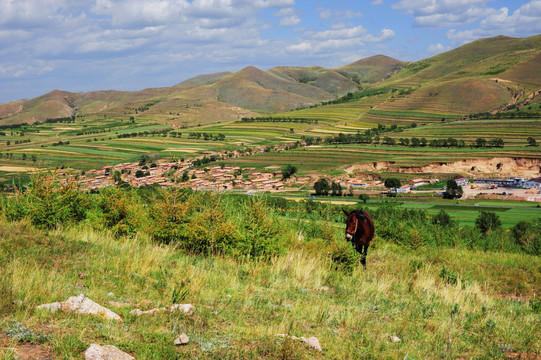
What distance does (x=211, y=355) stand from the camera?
4.68 m

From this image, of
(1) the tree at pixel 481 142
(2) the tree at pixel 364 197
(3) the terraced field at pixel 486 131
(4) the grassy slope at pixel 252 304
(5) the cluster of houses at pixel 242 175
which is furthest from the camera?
(3) the terraced field at pixel 486 131

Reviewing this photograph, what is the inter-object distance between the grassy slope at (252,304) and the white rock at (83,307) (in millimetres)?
178

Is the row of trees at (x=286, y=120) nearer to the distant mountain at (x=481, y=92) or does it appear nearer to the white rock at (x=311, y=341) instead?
the distant mountain at (x=481, y=92)

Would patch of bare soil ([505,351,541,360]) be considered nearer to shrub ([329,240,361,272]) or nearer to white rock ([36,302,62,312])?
shrub ([329,240,361,272])

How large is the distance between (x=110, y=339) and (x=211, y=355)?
4.11ft

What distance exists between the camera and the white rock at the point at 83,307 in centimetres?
537

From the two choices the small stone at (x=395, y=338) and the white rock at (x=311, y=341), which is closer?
the white rock at (x=311, y=341)

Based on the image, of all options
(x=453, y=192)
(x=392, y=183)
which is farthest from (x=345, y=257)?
(x=392, y=183)

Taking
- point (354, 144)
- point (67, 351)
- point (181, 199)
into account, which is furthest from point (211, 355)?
point (354, 144)

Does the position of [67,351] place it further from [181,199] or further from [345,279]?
[181,199]

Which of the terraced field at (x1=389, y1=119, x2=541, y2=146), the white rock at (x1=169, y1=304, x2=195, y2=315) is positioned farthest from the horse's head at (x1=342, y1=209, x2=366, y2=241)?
the terraced field at (x1=389, y1=119, x2=541, y2=146)

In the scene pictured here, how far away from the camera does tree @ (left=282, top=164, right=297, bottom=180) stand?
82500 mm

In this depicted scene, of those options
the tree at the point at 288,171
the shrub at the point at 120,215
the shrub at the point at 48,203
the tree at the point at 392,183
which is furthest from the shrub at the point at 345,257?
the tree at the point at 288,171

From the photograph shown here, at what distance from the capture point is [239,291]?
7109 mm
